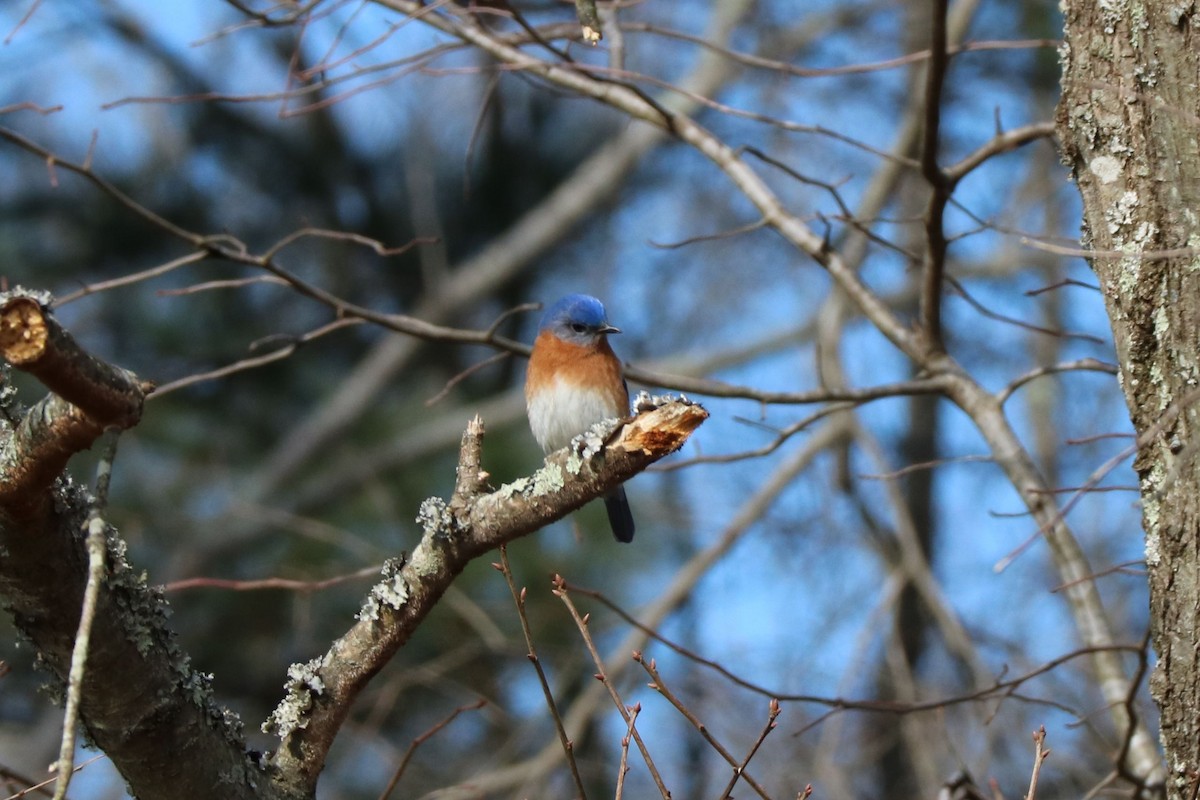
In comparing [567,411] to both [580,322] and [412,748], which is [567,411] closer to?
[580,322]

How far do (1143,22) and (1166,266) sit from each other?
0.49 meters

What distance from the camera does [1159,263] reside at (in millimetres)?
2375

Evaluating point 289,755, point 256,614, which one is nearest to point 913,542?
point 289,755

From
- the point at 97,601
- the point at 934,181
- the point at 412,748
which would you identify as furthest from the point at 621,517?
the point at 97,601

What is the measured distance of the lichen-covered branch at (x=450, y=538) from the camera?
2.24m

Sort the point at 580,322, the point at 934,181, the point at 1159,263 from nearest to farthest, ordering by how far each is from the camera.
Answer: the point at 1159,263
the point at 934,181
the point at 580,322

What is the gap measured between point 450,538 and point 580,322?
2326mm

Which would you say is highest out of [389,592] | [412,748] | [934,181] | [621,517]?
[621,517]

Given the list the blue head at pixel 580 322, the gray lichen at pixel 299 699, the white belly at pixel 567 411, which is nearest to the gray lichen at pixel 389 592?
the gray lichen at pixel 299 699

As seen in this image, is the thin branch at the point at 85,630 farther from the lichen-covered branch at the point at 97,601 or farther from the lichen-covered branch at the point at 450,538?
the lichen-covered branch at the point at 450,538

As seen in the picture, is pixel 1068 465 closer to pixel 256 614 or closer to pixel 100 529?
pixel 256 614

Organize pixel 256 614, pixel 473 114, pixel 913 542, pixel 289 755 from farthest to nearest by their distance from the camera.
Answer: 1. pixel 473 114
2. pixel 256 614
3. pixel 913 542
4. pixel 289 755

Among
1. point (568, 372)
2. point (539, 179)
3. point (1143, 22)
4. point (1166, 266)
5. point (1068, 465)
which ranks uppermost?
point (539, 179)

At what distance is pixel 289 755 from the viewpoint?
2.36 m
